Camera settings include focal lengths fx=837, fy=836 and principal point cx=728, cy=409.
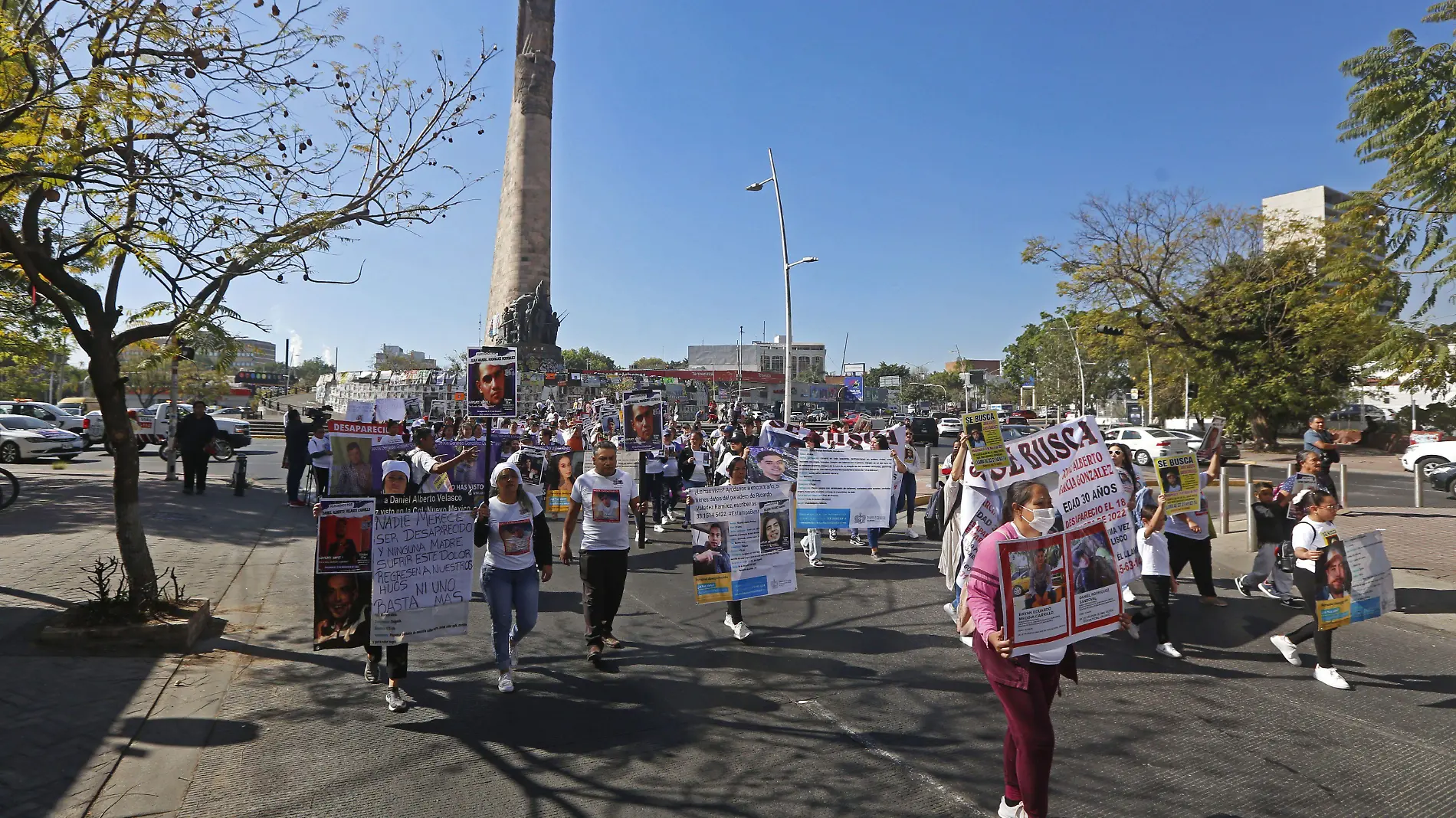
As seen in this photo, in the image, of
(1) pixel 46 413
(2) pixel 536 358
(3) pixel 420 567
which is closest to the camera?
(3) pixel 420 567

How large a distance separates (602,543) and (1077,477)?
3950 millimetres

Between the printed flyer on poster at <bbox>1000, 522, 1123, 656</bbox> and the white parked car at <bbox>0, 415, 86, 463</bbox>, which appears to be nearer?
the printed flyer on poster at <bbox>1000, 522, 1123, 656</bbox>

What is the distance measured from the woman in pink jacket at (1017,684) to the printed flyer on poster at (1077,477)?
2608 millimetres

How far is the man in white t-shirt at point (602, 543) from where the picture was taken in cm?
682

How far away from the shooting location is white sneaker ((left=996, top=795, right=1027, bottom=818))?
4062mm

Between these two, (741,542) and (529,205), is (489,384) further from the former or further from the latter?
(529,205)

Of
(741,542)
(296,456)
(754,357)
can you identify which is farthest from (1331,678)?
(754,357)

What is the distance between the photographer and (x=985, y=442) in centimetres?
802

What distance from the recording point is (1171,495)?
8.03 m

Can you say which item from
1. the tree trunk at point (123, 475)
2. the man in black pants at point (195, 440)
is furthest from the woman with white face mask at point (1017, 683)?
the man in black pants at point (195, 440)

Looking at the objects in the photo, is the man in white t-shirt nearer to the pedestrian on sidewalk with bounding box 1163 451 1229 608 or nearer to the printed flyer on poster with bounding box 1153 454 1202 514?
the printed flyer on poster with bounding box 1153 454 1202 514

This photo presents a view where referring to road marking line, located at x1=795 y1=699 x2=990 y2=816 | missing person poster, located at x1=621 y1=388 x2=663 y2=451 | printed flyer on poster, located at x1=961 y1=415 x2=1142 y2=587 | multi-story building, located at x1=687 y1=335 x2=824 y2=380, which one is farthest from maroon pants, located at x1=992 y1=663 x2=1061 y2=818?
multi-story building, located at x1=687 y1=335 x2=824 y2=380

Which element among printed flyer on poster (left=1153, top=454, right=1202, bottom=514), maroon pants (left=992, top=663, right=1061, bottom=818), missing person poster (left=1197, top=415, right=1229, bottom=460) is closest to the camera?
maroon pants (left=992, top=663, right=1061, bottom=818)

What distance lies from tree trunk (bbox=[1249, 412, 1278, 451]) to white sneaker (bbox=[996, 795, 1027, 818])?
36238 mm
